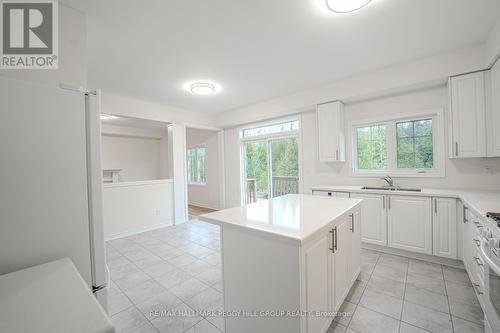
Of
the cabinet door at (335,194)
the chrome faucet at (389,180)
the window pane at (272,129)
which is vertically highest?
the window pane at (272,129)

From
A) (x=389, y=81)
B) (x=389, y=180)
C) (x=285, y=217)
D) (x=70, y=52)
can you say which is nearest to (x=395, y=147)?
(x=389, y=180)

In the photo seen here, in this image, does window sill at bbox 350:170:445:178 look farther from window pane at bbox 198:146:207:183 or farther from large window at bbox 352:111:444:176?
window pane at bbox 198:146:207:183

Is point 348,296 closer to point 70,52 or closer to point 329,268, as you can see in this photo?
point 329,268

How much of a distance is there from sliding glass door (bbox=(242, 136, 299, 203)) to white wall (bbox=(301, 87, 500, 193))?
15.1 inches

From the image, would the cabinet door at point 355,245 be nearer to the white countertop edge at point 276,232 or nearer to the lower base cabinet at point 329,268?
the lower base cabinet at point 329,268

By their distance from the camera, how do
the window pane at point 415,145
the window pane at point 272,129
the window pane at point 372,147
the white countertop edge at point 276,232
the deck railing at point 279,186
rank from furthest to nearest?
the deck railing at point 279,186 < the window pane at point 272,129 < the window pane at point 372,147 < the window pane at point 415,145 < the white countertop edge at point 276,232

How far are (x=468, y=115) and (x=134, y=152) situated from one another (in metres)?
8.04

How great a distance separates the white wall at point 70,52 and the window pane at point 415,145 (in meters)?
4.26

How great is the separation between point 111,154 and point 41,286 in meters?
6.81

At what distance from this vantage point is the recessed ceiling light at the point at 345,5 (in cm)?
170

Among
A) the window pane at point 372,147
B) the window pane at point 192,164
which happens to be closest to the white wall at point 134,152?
the window pane at point 192,164

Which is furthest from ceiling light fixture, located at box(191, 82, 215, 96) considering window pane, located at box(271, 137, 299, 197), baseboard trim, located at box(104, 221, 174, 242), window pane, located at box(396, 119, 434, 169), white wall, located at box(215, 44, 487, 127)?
window pane, located at box(396, 119, 434, 169)

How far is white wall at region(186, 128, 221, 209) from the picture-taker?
6.21 m

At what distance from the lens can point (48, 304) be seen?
0.67m
